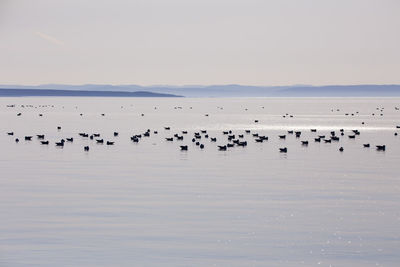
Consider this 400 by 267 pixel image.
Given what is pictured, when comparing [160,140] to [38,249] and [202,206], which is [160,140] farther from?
[38,249]

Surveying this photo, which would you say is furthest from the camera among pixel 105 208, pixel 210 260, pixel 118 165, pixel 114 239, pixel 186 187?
pixel 118 165

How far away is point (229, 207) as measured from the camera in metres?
33.7

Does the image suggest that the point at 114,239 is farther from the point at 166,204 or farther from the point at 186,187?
the point at 186,187

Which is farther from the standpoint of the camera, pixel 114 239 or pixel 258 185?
pixel 258 185

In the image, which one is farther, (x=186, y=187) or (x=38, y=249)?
(x=186, y=187)

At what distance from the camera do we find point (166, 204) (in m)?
34.5

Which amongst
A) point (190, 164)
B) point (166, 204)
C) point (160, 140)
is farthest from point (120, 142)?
point (166, 204)

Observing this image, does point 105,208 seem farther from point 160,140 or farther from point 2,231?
point 160,140

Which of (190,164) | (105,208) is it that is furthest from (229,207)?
(190,164)

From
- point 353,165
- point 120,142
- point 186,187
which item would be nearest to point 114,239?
point 186,187

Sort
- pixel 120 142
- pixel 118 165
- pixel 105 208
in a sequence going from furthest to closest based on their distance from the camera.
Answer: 1. pixel 120 142
2. pixel 118 165
3. pixel 105 208

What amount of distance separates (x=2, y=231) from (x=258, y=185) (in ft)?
54.5

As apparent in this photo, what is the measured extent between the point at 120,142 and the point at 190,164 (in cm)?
2237

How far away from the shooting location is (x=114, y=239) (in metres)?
27.0
